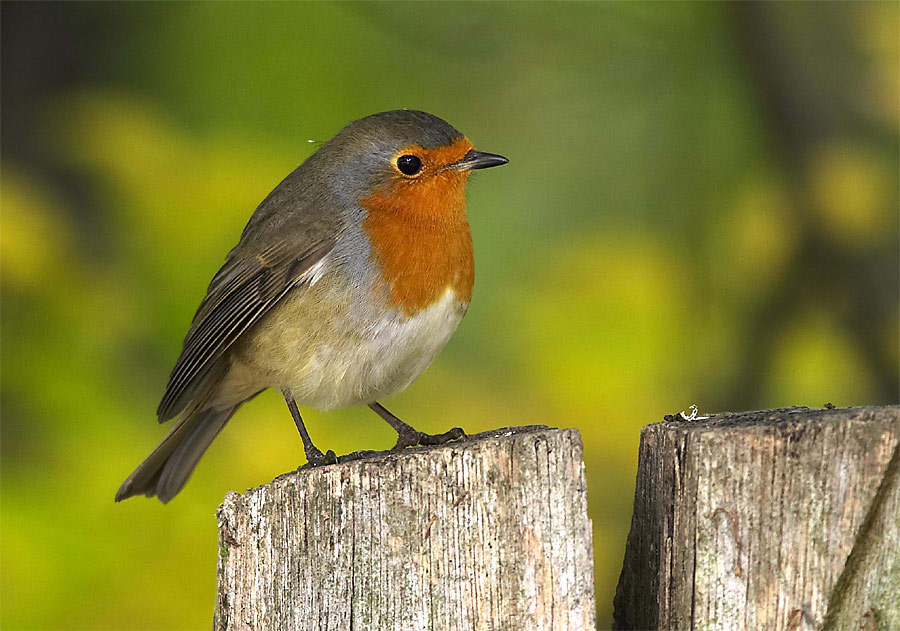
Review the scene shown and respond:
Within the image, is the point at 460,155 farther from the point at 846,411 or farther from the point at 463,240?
the point at 846,411

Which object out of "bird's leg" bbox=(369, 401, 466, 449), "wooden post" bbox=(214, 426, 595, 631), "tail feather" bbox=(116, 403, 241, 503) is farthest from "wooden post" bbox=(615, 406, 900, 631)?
"tail feather" bbox=(116, 403, 241, 503)

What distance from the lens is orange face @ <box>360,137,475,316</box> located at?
3928 mm

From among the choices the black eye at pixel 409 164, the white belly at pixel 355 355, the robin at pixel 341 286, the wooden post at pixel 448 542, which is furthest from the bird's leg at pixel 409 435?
the black eye at pixel 409 164

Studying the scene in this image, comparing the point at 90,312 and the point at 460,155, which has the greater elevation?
the point at 460,155

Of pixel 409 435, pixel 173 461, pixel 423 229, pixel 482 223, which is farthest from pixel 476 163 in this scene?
pixel 173 461

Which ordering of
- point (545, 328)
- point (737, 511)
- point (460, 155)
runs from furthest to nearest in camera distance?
point (545, 328)
point (460, 155)
point (737, 511)

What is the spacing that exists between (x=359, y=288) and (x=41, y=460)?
159cm

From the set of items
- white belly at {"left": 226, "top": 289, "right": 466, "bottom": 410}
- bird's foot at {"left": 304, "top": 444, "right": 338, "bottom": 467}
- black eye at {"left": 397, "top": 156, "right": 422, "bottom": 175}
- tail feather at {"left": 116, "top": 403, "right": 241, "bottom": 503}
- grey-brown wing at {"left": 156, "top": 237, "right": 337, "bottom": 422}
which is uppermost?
black eye at {"left": 397, "top": 156, "right": 422, "bottom": 175}

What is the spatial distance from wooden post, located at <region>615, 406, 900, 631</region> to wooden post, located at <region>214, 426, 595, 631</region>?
249 mm

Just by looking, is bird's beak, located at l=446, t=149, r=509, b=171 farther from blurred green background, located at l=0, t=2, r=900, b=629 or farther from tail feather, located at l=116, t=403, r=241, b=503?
tail feather, located at l=116, t=403, r=241, b=503

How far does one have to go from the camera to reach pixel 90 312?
4.61 meters

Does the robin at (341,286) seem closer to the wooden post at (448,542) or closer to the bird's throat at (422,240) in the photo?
the bird's throat at (422,240)

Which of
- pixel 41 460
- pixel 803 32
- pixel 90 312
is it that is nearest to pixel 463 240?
pixel 90 312

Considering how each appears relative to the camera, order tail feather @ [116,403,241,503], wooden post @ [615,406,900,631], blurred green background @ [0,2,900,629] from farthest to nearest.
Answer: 1. blurred green background @ [0,2,900,629]
2. tail feather @ [116,403,241,503]
3. wooden post @ [615,406,900,631]
